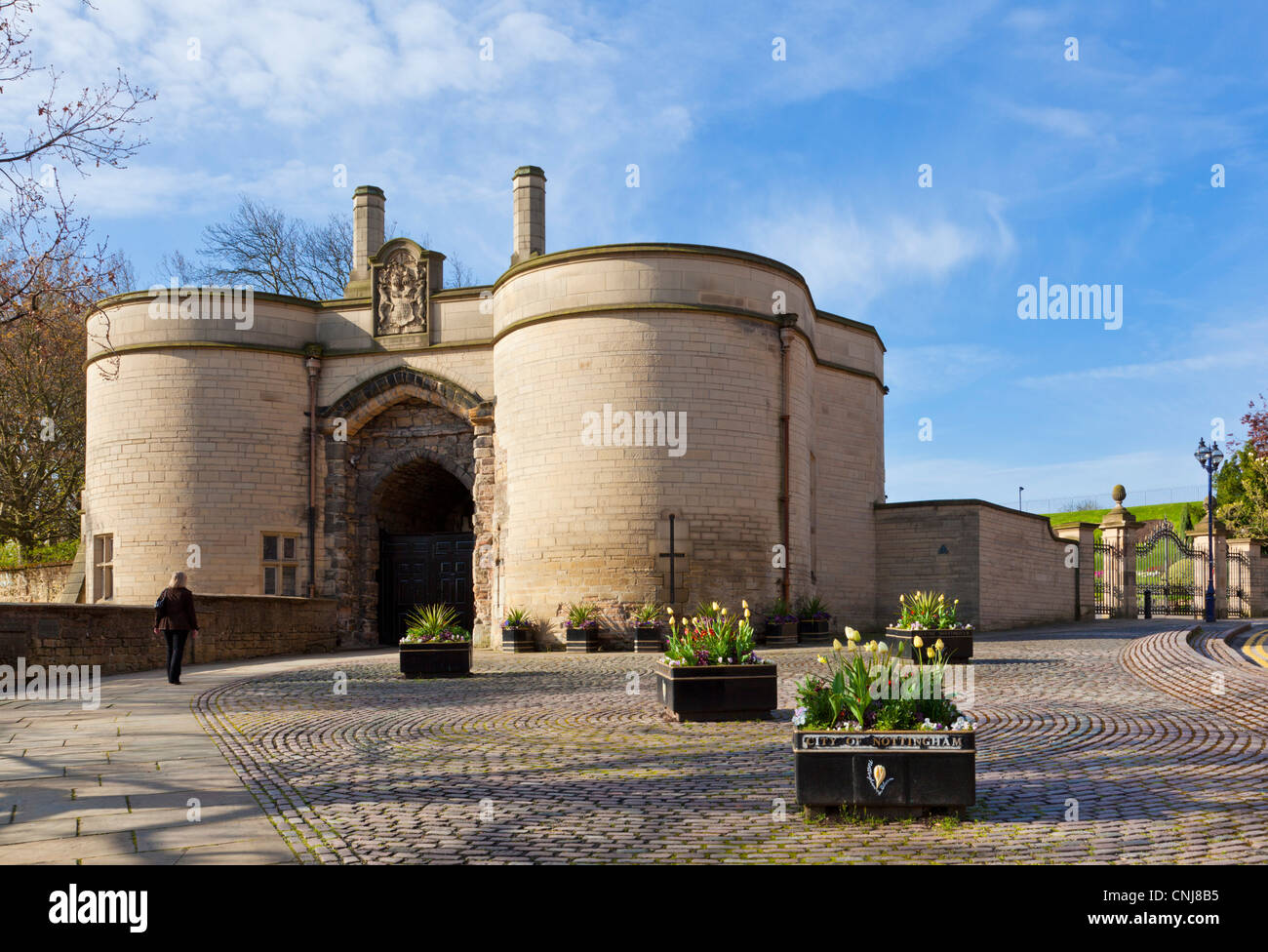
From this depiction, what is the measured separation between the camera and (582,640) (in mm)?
19469

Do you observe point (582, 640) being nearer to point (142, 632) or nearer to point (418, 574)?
point (418, 574)

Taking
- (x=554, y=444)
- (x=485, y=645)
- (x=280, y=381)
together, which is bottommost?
(x=485, y=645)

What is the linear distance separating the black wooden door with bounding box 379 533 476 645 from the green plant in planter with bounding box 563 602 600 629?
18.1ft

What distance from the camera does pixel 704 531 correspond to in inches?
784

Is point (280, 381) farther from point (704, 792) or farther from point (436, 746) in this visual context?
point (704, 792)

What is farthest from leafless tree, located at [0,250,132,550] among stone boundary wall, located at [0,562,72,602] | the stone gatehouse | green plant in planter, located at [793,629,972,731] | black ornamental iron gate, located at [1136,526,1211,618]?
black ornamental iron gate, located at [1136,526,1211,618]

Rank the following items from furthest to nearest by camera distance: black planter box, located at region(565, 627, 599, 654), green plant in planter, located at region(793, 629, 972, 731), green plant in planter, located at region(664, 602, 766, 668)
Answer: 1. black planter box, located at region(565, 627, 599, 654)
2. green plant in planter, located at region(664, 602, 766, 668)
3. green plant in planter, located at region(793, 629, 972, 731)

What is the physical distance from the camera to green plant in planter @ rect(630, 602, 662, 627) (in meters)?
19.5

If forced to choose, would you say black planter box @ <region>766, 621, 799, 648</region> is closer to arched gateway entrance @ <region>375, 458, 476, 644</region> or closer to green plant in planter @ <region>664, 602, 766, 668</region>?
arched gateway entrance @ <region>375, 458, 476, 644</region>

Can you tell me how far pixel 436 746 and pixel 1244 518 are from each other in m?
46.0

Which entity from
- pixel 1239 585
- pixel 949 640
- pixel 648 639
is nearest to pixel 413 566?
pixel 648 639

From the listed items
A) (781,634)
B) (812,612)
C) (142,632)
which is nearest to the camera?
(142,632)

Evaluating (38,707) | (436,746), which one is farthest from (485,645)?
(436,746)

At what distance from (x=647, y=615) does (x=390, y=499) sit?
898cm
